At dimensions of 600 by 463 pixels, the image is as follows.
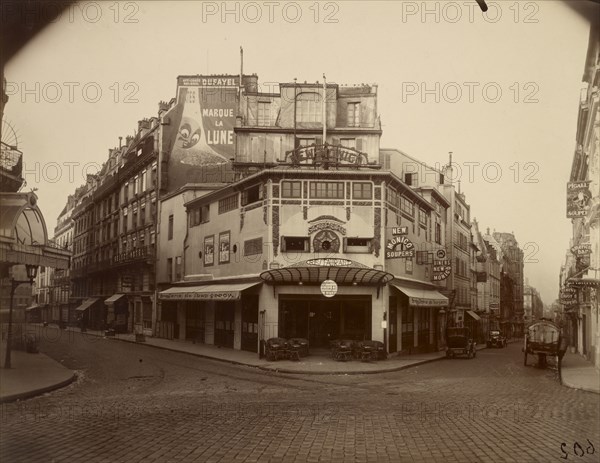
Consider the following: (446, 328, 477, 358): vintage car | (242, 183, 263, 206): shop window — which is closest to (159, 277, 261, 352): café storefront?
(242, 183, 263, 206): shop window

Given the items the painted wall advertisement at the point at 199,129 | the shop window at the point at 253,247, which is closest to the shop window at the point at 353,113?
the painted wall advertisement at the point at 199,129

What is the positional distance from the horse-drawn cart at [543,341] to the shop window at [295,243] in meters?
9.14

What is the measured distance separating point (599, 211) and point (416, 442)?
8.35m

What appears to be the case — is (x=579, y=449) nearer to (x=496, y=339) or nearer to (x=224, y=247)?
(x=224, y=247)

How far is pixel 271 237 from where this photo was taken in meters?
24.7

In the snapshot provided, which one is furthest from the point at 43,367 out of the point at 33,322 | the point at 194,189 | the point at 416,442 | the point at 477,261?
the point at 477,261

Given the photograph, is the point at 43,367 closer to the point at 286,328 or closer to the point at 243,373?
the point at 243,373

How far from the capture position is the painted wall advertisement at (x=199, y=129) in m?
13.8

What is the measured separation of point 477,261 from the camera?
103 feet

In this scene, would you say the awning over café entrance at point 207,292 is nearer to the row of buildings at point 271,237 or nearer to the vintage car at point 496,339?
the row of buildings at point 271,237

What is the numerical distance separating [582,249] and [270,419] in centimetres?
979

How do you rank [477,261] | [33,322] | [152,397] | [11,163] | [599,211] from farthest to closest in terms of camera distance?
[477,261] → [599,211] → [152,397] → [33,322] → [11,163]

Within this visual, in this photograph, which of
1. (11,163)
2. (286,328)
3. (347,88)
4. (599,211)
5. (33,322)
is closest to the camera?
(11,163)

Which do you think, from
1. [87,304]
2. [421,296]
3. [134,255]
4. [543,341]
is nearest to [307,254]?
[421,296]
